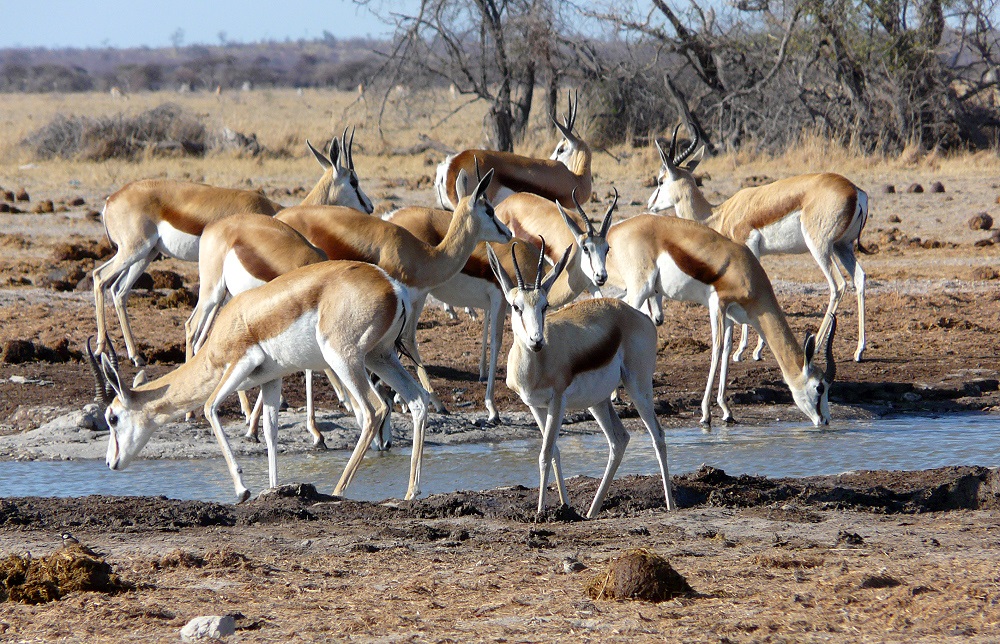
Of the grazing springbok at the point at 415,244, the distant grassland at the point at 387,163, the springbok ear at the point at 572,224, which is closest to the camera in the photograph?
the grazing springbok at the point at 415,244

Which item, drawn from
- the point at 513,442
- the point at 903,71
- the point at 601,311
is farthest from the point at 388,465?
the point at 903,71

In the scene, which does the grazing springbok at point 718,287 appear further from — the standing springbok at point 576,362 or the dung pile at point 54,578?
the dung pile at point 54,578

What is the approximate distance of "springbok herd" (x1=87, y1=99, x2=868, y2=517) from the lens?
6738mm

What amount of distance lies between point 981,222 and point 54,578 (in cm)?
1412

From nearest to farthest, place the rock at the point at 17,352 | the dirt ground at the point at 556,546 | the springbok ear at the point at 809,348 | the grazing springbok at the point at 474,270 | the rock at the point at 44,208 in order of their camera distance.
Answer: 1. the dirt ground at the point at 556,546
2. the springbok ear at the point at 809,348
3. the grazing springbok at the point at 474,270
4. the rock at the point at 17,352
5. the rock at the point at 44,208

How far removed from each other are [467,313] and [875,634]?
907 centimetres

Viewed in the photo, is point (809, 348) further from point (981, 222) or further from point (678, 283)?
point (981, 222)

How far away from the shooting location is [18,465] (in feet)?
26.3

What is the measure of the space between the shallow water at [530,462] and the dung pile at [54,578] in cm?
239

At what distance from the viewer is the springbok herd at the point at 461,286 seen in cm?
674

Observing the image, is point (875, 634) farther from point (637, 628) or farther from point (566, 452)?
point (566, 452)

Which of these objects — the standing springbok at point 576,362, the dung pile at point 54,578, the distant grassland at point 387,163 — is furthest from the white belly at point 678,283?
the distant grassland at point 387,163

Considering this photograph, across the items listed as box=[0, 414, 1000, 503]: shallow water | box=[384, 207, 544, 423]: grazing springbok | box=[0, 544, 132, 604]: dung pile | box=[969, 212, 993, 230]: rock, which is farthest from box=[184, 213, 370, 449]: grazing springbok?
box=[969, 212, 993, 230]: rock

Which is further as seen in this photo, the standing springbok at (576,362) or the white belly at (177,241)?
the white belly at (177,241)
